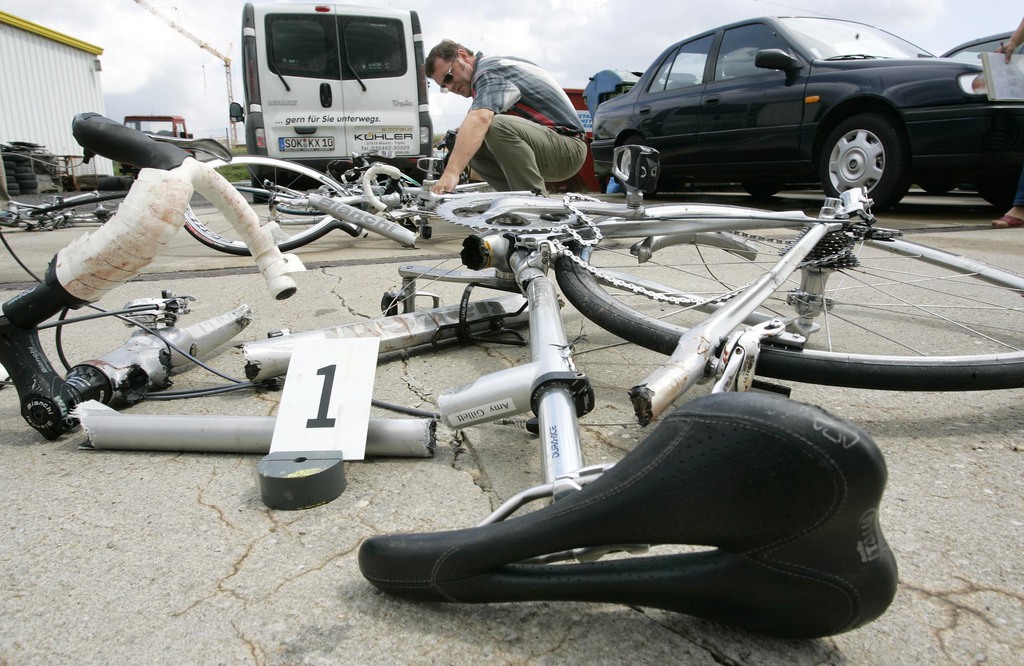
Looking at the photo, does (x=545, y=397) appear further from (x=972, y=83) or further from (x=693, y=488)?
(x=972, y=83)

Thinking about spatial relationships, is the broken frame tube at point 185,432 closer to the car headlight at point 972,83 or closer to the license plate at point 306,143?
the car headlight at point 972,83

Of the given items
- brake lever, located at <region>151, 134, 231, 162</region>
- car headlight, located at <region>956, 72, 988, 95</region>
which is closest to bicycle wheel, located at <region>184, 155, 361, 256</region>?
brake lever, located at <region>151, 134, 231, 162</region>

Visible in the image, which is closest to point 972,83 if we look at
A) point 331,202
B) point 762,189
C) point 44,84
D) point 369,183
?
point 762,189

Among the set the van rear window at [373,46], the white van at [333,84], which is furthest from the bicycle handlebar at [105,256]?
the van rear window at [373,46]

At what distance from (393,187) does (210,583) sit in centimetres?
419

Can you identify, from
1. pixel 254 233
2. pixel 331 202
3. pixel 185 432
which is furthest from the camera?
pixel 331 202

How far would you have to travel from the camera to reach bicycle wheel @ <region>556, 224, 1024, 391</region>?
1.45 metres

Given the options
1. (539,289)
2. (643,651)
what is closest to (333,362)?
(539,289)

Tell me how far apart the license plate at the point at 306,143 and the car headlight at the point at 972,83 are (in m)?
5.43

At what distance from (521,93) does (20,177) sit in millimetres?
14539

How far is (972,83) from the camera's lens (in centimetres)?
456

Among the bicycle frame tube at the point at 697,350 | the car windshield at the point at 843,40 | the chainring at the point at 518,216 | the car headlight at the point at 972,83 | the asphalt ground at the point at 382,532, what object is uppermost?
the car windshield at the point at 843,40

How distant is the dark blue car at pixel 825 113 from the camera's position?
4.62m

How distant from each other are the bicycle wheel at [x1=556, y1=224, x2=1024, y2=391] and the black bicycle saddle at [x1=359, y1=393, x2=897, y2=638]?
736mm
